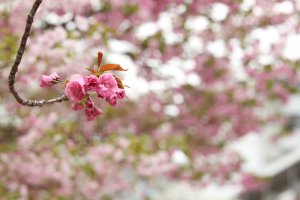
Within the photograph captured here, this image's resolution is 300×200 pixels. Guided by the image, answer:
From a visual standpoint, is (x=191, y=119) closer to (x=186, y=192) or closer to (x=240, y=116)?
Answer: (x=240, y=116)

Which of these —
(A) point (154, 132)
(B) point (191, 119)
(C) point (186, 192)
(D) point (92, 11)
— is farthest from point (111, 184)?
(C) point (186, 192)

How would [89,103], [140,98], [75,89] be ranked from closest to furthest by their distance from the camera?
[75,89] < [89,103] < [140,98]

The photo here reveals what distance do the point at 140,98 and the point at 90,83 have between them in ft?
23.2

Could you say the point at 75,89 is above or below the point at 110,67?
below

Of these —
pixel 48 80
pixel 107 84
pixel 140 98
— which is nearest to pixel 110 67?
pixel 107 84

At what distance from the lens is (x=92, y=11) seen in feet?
21.6

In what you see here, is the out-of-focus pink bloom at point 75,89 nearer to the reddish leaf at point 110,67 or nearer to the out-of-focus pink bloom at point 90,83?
the out-of-focus pink bloom at point 90,83

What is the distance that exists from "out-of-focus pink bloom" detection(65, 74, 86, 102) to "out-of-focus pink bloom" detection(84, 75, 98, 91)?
2 cm

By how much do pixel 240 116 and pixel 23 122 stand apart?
15.1ft

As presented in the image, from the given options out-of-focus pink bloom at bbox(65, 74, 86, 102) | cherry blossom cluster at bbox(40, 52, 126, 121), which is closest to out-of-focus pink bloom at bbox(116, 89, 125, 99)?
cherry blossom cluster at bbox(40, 52, 126, 121)

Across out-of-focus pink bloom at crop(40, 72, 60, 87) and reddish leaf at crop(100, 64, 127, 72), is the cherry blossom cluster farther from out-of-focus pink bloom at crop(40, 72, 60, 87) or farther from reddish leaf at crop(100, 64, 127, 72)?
out-of-focus pink bloom at crop(40, 72, 60, 87)

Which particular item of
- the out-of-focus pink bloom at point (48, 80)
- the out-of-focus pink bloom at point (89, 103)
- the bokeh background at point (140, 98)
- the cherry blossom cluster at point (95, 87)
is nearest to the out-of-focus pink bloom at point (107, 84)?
the cherry blossom cluster at point (95, 87)

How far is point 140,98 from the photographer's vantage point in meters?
9.24

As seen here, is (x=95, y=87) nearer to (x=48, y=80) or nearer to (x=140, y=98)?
(x=48, y=80)
